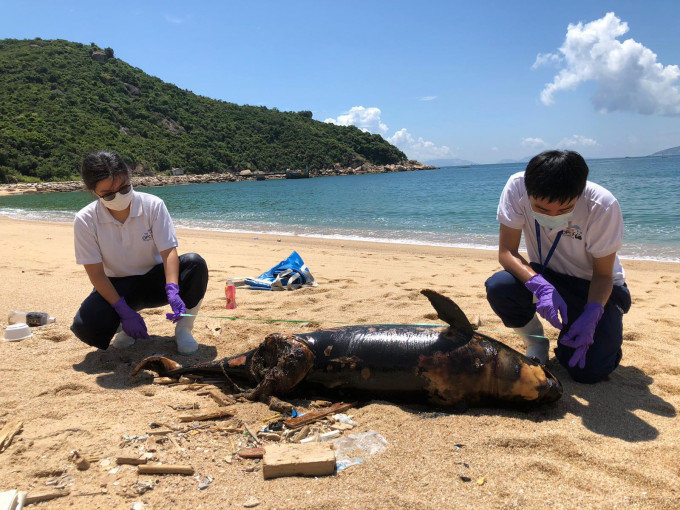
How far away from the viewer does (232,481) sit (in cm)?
217

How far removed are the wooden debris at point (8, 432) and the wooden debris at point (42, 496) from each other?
0.49 m

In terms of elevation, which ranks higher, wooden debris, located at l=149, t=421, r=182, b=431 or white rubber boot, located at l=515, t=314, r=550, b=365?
white rubber boot, located at l=515, t=314, r=550, b=365

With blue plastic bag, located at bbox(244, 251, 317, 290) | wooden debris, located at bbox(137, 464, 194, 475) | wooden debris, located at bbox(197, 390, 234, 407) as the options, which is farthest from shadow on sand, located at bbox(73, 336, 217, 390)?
blue plastic bag, located at bbox(244, 251, 317, 290)

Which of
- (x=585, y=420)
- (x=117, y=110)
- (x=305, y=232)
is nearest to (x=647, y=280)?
(x=585, y=420)

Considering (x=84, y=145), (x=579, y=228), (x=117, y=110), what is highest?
(x=117, y=110)

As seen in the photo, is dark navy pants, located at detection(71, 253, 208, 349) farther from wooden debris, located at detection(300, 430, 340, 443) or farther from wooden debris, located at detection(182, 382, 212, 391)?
wooden debris, located at detection(300, 430, 340, 443)

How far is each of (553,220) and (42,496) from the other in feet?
10.7

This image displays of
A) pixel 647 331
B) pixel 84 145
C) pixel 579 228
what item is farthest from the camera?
pixel 84 145

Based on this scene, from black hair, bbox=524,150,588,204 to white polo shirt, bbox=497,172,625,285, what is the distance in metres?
0.32

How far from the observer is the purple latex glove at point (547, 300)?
3076mm

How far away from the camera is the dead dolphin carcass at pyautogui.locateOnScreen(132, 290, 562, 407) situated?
2.92m

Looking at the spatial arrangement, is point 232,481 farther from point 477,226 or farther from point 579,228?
point 477,226

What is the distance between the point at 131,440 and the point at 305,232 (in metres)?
12.0

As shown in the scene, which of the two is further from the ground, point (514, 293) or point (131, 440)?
point (514, 293)
